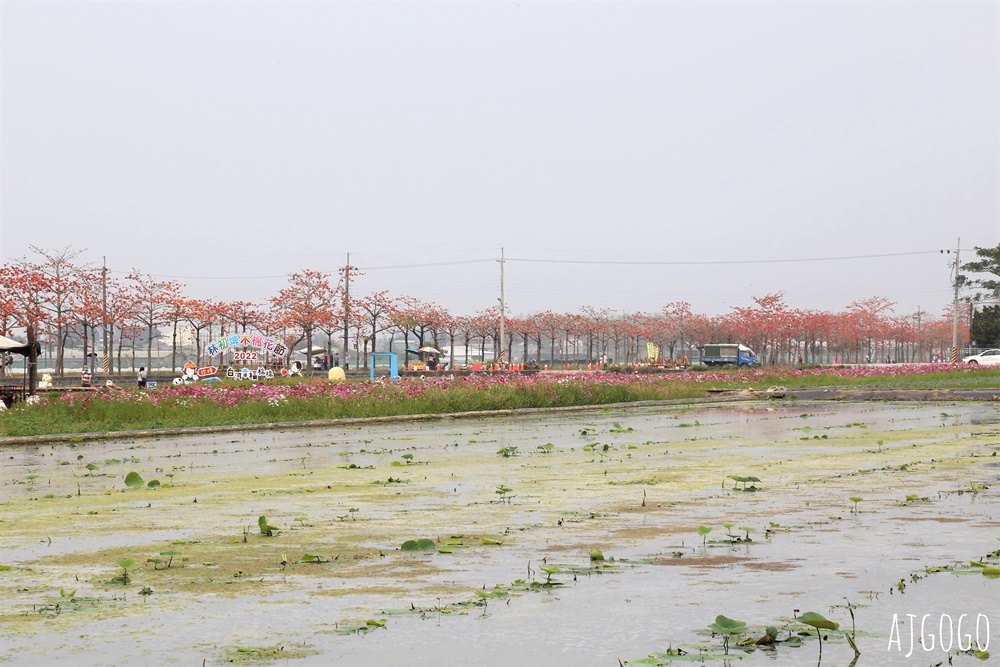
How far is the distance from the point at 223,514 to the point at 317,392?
19.2 metres

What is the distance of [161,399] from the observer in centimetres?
2770

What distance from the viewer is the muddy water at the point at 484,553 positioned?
5992 millimetres

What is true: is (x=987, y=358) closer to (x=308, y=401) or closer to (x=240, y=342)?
(x=240, y=342)

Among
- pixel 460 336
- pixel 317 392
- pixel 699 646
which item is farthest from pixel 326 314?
pixel 699 646

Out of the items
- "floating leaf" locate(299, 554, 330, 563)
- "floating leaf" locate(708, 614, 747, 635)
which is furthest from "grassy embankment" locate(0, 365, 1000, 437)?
"floating leaf" locate(708, 614, 747, 635)

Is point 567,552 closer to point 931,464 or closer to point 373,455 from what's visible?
point 931,464

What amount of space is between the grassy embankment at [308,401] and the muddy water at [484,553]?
25.3 ft

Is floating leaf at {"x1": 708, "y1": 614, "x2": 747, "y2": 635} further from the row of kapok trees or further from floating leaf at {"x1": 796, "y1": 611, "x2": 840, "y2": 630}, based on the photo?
the row of kapok trees

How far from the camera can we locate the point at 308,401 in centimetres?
2964

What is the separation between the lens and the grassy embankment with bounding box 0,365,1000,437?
85.4ft

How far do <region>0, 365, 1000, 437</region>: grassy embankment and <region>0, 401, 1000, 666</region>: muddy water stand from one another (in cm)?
772

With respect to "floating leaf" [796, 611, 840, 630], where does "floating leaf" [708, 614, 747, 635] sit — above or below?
below

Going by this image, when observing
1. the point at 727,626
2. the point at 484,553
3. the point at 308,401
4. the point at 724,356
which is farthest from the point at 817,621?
the point at 724,356

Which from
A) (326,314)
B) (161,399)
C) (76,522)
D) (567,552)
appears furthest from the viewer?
(326,314)
